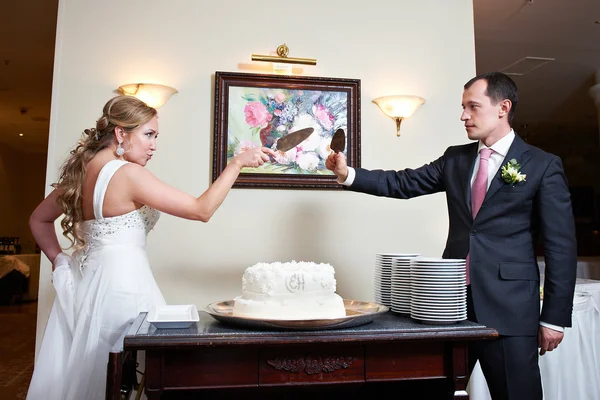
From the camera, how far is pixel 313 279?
1762mm

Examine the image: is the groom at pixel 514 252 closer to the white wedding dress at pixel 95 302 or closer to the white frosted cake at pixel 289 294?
the white frosted cake at pixel 289 294

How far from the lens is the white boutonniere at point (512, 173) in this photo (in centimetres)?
211

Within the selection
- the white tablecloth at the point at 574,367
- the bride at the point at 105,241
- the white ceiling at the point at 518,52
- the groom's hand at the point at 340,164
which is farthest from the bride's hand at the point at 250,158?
the white ceiling at the point at 518,52

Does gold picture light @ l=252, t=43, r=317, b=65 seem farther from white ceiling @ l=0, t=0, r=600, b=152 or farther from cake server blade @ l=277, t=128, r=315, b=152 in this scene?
white ceiling @ l=0, t=0, r=600, b=152

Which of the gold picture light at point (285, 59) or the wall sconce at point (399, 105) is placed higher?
the gold picture light at point (285, 59)

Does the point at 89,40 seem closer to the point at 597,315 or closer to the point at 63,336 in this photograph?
the point at 63,336

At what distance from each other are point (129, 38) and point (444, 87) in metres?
2.14

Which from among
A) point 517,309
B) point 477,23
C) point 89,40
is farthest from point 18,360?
point 477,23

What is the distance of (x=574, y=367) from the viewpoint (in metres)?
3.09

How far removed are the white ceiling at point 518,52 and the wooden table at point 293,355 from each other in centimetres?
377

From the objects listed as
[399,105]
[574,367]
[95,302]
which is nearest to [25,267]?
[399,105]

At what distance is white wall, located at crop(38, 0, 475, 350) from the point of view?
3223 mm

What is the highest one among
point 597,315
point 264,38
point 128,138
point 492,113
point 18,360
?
point 264,38

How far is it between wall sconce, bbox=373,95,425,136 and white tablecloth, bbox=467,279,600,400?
62.3 inches
